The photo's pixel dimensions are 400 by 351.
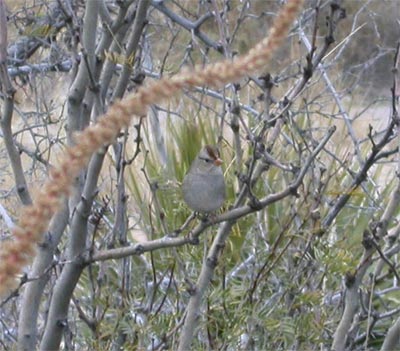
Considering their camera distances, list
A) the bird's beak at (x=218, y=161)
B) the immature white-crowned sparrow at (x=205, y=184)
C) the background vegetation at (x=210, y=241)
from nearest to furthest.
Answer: the background vegetation at (x=210, y=241)
the immature white-crowned sparrow at (x=205, y=184)
the bird's beak at (x=218, y=161)

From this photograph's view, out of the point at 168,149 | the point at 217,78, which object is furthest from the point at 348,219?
the point at 217,78

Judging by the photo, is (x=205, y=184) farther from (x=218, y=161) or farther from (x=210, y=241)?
(x=210, y=241)

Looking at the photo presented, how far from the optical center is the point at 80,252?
6.12 ft

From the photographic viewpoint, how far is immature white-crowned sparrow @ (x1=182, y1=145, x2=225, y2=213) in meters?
2.50

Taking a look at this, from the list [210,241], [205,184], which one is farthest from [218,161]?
[210,241]

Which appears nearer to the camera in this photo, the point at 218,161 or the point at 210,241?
the point at 218,161

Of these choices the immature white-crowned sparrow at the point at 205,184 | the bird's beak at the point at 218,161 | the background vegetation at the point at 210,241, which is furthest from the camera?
the bird's beak at the point at 218,161

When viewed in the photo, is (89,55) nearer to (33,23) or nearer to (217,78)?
(217,78)

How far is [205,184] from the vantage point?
2570mm

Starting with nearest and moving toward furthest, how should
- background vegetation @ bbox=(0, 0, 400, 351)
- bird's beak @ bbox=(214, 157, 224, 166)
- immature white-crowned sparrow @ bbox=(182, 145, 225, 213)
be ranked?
background vegetation @ bbox=(0, 0, 400, 351) → immature white-crowned sparrow @ bbox=(182, 145, 225, 213) → bird's beak @ bbox=(214, 157, 224, 166)

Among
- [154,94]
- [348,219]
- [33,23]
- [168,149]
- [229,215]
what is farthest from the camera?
[168,149]

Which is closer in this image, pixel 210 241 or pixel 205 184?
pixel 205 184

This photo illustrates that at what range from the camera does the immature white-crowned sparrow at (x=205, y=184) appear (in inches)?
98.5

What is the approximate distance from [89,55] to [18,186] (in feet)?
1.03
